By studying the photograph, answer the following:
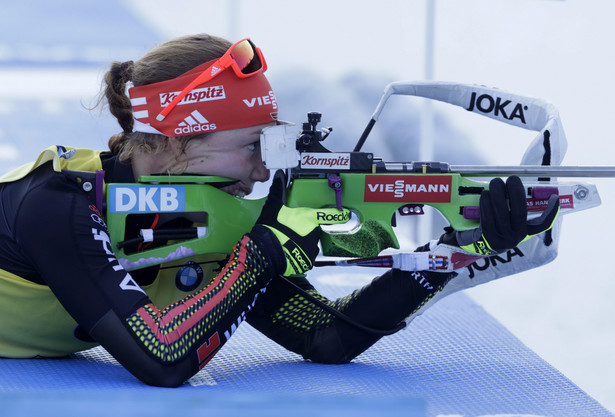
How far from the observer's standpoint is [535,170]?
6.80 ft

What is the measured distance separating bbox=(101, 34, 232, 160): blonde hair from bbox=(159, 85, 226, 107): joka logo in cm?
5

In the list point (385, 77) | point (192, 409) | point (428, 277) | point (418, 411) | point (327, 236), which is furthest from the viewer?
point (385, 77)

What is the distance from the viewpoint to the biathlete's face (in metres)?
2.00

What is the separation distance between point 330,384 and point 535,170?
0.76 m

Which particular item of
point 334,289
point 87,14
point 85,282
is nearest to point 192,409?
point 85,282

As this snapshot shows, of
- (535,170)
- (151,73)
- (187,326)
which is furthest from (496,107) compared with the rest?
(187,326)

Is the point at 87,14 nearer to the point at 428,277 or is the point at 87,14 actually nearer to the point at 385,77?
the point at 385,77

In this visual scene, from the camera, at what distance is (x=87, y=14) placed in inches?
285

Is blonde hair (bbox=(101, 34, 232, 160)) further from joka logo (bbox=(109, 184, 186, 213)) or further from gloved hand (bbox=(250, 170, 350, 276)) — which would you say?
gloved hand (bbox=(250, 170, 350, 276))

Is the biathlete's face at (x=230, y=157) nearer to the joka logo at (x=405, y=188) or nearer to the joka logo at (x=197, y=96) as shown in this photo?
the joka logo at (x=197, y=96)

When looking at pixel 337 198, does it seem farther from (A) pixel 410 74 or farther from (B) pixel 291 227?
(A) pixel 410 74

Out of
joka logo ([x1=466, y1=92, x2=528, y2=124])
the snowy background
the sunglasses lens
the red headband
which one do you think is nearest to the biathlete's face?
the red headband

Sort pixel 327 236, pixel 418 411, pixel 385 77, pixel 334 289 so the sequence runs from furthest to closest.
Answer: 1. pixel 385 77
2. pixel 334 289
3. pixel 327 236
4. pixel 418 411

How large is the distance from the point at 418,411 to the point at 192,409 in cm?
55
